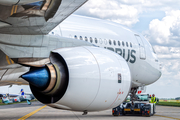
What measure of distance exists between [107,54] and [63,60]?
4.53 feet

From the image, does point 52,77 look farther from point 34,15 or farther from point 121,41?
point 121,41

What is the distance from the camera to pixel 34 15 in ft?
21.1

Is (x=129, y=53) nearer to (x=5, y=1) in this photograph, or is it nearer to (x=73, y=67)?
(x=73, y=67)

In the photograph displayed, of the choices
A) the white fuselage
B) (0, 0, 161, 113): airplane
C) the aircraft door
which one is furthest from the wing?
the aircraft door

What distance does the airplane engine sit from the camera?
6.88m

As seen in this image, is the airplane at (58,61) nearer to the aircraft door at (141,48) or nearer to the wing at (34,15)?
the wing at (34,15)

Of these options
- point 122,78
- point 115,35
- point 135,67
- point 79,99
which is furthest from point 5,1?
point 135,67

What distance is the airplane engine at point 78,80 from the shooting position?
6.88m

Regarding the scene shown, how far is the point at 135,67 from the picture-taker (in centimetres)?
1309

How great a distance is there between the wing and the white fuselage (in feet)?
9.48

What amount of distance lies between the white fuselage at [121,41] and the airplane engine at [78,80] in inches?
116

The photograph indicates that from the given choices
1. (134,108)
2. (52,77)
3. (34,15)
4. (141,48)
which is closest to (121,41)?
(141,48)

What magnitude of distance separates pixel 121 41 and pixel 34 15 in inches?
263

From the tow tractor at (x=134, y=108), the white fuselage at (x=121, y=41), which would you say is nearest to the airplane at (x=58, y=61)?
the white fuselage at (x=121, y=41)
